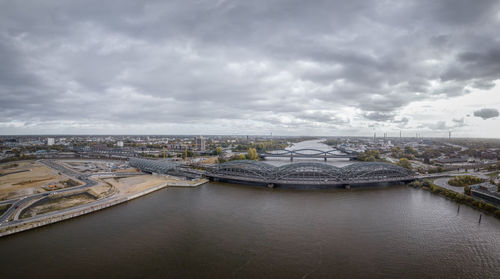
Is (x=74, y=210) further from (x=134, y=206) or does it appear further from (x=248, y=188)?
(x=248, y=188)

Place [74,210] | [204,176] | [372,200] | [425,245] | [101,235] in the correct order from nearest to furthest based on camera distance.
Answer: [425,245] → [101,235] → [74,210] → [372,200] → [204,176]

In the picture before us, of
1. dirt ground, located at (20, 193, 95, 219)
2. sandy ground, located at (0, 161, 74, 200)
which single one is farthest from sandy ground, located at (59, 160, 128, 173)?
dirt ground, located at (20, 193, 95, 219)

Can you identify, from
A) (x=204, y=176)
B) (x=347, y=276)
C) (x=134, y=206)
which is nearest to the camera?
(x=347, y=276)

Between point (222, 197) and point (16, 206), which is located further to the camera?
point (222, 197)

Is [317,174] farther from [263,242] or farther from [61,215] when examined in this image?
[61,215]

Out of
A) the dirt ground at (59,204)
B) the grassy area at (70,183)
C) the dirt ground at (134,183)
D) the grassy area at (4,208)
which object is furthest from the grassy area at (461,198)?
the grassy area at (70,183)

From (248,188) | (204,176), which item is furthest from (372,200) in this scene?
(204,176)

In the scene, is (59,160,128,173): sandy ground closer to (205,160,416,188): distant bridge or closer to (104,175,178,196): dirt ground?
(104,175,178,196): dirt ground
